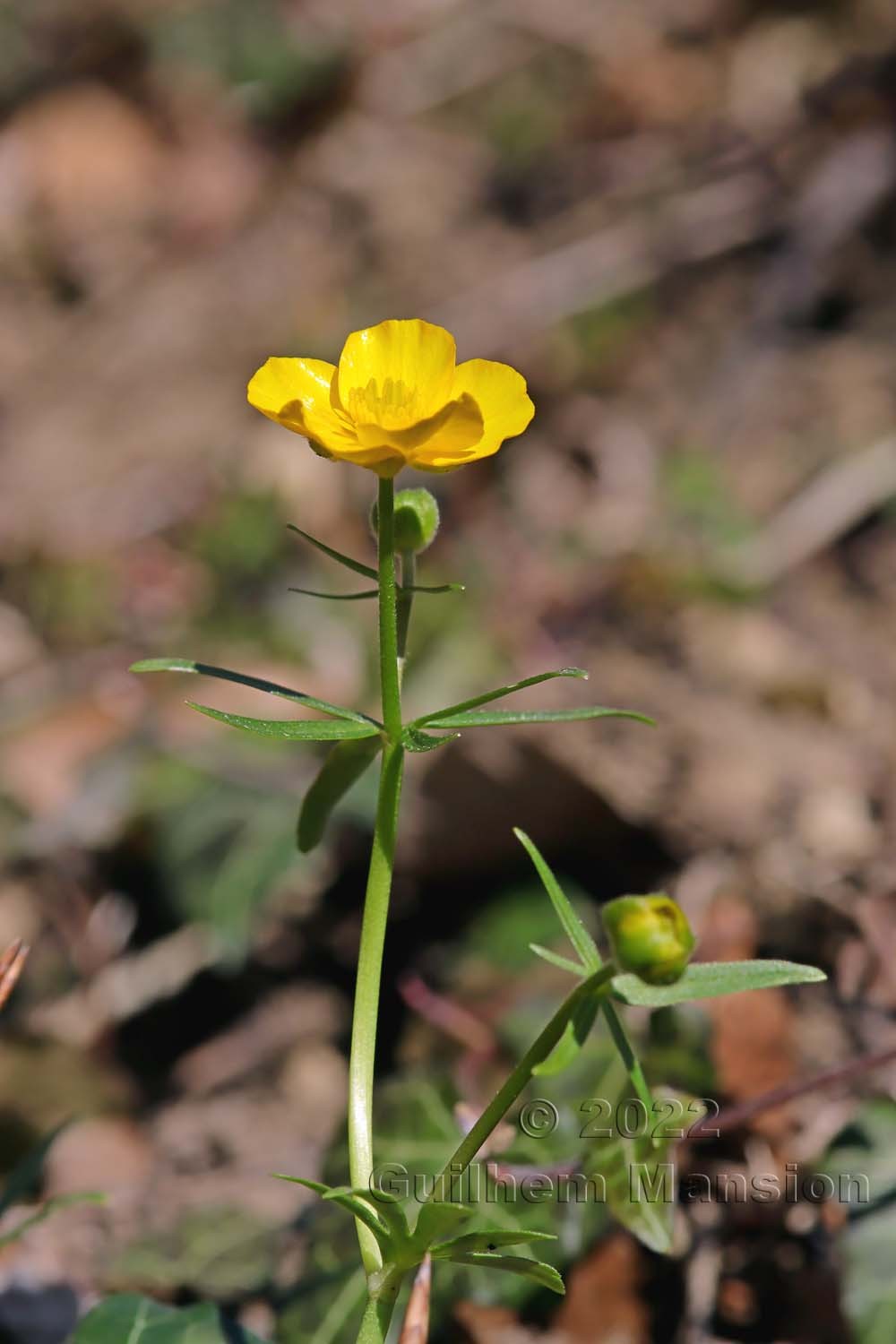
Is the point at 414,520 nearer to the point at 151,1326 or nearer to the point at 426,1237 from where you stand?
the point at 426,1237

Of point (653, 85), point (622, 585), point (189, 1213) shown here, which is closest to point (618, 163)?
point (653, 85)

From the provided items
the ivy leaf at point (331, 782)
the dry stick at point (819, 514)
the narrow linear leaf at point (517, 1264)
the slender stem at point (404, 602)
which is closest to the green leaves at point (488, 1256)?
the narrow linear leaf at point (517, 1264)

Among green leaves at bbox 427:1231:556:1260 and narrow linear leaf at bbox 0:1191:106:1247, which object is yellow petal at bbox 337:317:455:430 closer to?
green leaves at bbox 427:1231:556:1260

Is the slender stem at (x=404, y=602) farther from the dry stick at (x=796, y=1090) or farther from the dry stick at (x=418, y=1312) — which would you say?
the dry stick at (x=796, y=1090)

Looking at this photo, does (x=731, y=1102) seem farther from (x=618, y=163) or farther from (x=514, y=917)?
(x=618, y=163)

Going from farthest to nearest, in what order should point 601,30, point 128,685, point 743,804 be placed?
point 601,30 < point 128,685 < point 743,804

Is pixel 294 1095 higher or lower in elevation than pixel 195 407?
lower

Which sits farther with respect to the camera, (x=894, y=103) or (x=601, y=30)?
(x=601, y=30)

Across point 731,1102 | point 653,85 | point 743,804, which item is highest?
point 653,85
